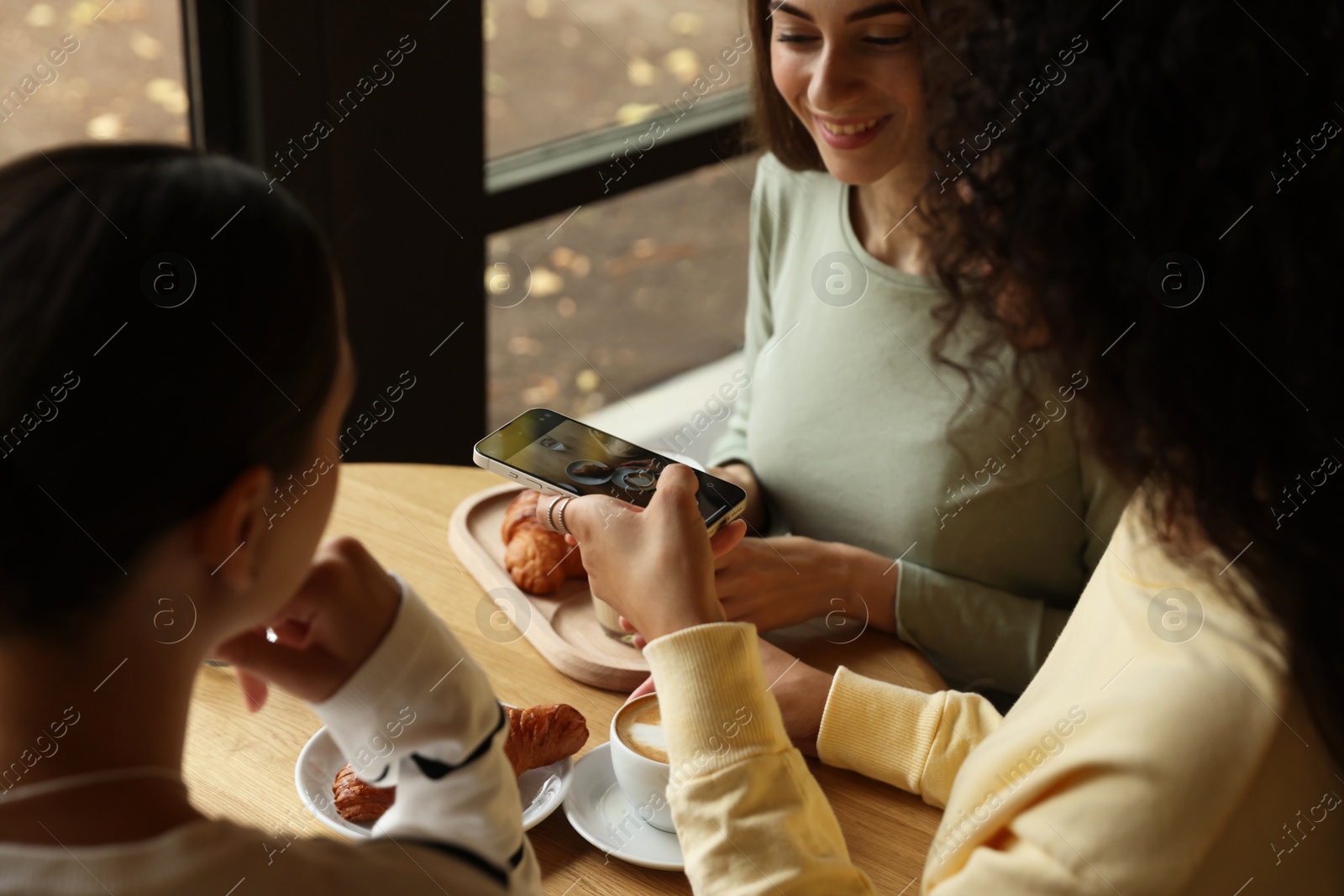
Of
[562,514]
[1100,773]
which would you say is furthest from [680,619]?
[1100,773]

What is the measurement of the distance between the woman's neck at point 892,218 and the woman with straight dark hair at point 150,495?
918mm

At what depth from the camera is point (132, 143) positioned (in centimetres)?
58

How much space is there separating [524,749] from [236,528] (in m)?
A: 0.41

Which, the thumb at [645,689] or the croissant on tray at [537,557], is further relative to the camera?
the croissant on tray at [537,557]

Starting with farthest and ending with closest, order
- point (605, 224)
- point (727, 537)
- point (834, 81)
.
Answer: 1. point (605, 224)
2. point (834, 81)
3. point (727, 537)

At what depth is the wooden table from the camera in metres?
0.89

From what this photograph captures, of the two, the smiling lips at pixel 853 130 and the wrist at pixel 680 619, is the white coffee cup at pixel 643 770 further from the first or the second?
the smiling lips at pixel 853 130

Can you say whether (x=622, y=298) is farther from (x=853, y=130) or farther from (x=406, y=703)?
(x=406, y=703)

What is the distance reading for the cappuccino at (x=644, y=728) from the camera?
3.03ft

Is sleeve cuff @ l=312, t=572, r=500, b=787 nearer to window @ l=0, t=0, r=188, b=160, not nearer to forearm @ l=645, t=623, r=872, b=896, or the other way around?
forearm @ l=645, t=623, r=872, b=896

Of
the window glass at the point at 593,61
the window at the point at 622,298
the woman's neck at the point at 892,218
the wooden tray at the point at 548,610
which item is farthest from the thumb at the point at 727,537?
the window at the point at 622,298

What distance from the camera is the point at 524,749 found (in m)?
0.93

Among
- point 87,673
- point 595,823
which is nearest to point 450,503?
point 595,823

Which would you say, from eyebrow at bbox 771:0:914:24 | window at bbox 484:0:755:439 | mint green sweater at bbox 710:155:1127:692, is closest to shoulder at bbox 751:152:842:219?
mint green sweater at bbox 710:155:1127:692
